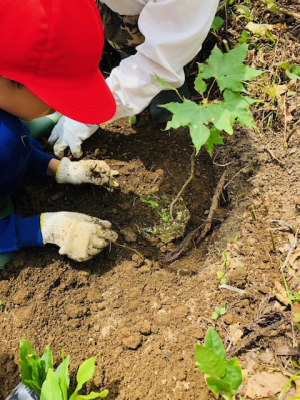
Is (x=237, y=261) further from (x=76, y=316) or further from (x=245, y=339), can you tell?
(x=76, y=316)

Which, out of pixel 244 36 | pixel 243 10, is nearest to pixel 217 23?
pixel 244 36

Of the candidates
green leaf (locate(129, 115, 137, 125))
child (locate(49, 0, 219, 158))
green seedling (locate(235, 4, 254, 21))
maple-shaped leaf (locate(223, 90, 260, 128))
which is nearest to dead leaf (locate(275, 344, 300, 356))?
maple-shaped leaf (locate(223, 90, 260, 128))

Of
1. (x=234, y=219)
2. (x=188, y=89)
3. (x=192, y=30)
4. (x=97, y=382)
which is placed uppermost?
(x=192, y=30)

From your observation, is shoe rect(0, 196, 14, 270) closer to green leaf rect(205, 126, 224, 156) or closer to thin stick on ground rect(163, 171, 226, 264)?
thin stick on ground rect(163, 171, 226, 264)

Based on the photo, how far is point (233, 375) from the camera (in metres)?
1.30

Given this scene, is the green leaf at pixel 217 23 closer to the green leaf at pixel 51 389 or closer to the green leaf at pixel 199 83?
the green leaf at pixel 199 83

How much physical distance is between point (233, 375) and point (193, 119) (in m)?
0.89

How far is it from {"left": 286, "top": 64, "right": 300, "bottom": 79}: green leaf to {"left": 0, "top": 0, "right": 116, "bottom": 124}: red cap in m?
1.21

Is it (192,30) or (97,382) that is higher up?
(192,30)

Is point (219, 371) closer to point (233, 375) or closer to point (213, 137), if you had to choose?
point (233, 375)

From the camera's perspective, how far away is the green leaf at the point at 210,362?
128cm

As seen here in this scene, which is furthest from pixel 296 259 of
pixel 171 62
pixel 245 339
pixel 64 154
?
pixel 64 154

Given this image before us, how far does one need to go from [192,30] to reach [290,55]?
769mm

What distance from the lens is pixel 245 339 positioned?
4.88 ft
